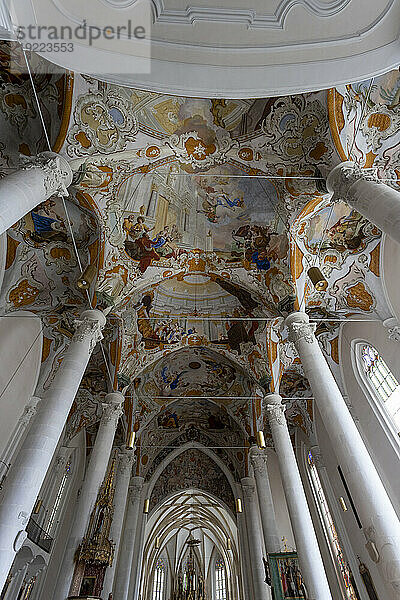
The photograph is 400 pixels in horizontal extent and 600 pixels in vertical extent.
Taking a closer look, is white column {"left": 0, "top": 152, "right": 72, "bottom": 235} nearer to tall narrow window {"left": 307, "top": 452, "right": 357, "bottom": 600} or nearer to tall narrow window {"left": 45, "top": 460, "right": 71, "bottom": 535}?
tall narrow window {"left": 45, "top": 460, "right": 71, "bottom": 535}

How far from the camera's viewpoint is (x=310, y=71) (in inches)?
288

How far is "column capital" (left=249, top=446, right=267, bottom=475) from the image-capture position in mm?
13600

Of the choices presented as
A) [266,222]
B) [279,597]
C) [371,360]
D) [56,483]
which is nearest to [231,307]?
[266,222]

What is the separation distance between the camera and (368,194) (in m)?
6.47

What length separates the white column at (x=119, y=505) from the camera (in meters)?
11.0

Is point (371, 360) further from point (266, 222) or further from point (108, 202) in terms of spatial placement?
point (108, 202)

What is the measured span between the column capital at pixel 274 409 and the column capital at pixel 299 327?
2944mm

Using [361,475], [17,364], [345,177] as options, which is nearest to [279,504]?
[361,475]

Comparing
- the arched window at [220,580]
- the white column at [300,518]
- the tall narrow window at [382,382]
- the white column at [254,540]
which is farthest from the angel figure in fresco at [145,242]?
the arched window at [220,580]

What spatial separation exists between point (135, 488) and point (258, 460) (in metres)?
6.27

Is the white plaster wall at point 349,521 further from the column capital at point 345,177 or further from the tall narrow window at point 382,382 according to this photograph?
the column capital at point 345,177

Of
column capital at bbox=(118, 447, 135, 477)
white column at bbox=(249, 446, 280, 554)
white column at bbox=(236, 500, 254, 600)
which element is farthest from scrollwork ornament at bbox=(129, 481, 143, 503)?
white column at bbox=(249, 446, 280, 554)

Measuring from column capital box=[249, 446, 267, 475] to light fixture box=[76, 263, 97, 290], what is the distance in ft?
28.3

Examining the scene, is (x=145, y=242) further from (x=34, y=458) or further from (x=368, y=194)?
(x=34, y=458)
